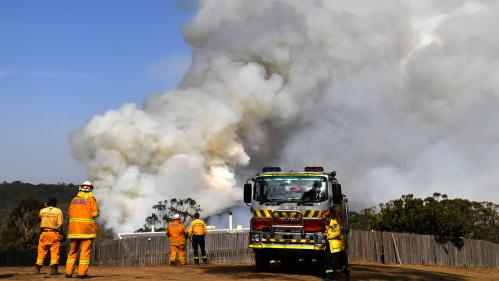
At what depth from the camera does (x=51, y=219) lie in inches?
609

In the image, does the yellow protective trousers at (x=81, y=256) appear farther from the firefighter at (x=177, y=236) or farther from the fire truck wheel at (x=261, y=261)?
the firefighter at (x=177, y=236)

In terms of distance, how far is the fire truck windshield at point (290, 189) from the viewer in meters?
18.5

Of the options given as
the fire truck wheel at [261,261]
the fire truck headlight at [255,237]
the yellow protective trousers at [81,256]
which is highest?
the fire truck headlight at [255,237]

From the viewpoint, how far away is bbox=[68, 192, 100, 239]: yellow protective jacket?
561 inches

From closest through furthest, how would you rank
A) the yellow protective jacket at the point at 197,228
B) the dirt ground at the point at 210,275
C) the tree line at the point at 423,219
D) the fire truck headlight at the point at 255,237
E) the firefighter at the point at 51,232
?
the firefighter at the point at 51,232 → the dirt ground at the point at 210,275 → the fire truck headlight at the point at 255,237 → the yellow protective jacket at the point at 197,228 → the tree line at the point at 423,219

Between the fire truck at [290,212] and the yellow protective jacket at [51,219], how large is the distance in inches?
227

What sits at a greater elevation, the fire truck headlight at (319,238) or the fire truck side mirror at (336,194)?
the fire truck side mirror at (336,194)

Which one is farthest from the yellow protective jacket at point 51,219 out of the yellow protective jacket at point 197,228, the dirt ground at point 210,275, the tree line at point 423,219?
the tree line at point 423,219

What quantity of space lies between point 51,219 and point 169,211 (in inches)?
1952

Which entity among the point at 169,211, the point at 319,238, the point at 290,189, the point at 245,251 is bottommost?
the point at 245,251

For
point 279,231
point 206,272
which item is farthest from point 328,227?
point 206,272

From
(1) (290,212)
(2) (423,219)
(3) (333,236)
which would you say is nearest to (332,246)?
(3) (333,236)

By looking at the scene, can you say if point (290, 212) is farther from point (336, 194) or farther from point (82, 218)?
point (82, 218)

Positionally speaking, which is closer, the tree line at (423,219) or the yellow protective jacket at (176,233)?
the yellow protective jacket at (176,233)
